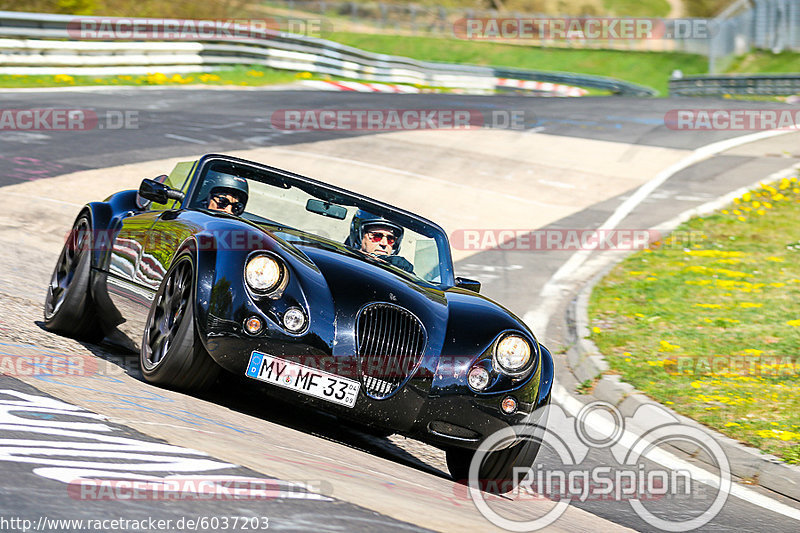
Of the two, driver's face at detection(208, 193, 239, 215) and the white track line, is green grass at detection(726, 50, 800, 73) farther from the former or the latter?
driver's face at detection(208, 193, 239, 215)

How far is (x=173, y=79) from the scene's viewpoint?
25.2 m

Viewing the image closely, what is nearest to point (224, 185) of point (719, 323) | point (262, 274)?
point (262, 274)

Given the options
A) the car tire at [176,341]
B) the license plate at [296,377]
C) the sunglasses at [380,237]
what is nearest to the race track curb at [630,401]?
the sunglasses at [380,237]

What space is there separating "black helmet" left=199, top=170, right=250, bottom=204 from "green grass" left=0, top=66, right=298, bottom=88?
16294mm

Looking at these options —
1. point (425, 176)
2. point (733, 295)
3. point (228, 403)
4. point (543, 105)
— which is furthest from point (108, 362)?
point (543, 105)

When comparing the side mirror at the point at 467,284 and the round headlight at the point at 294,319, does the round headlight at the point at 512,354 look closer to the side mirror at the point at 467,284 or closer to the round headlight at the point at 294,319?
the round headlight at the point at 294,319

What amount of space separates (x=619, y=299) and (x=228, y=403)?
19.9 feet

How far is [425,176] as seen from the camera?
53.3ft

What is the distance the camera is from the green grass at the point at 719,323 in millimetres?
7484

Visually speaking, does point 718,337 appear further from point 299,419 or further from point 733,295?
point 299,419

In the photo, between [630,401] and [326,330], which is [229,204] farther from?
[630,401]

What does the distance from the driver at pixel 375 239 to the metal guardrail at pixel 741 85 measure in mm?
27953

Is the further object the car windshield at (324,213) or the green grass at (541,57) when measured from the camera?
the green grass at (541,57)

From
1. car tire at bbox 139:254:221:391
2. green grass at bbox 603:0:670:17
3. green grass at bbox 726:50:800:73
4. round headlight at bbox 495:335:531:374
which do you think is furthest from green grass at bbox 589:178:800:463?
green grass at bbox 603:0:670:17
